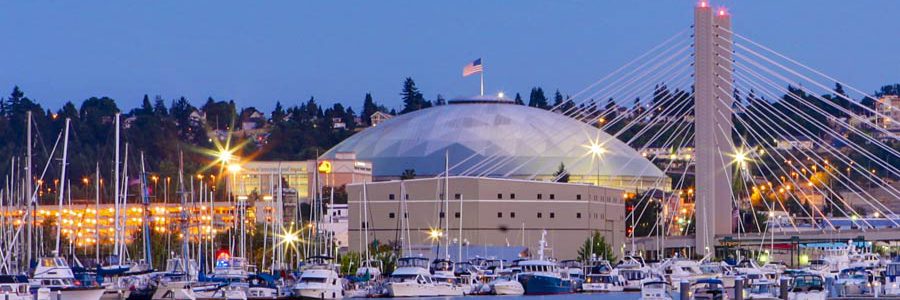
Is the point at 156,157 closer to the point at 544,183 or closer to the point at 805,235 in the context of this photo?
the point at 544,183

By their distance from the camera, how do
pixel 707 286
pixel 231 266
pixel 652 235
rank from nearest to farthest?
pixel 707 286
pixel 231 266
pixel 652 235

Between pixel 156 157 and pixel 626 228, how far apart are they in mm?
76349

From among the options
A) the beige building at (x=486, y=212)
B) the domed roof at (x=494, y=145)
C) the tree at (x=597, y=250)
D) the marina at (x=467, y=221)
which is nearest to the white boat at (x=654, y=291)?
the marina at (x=467, y=221)

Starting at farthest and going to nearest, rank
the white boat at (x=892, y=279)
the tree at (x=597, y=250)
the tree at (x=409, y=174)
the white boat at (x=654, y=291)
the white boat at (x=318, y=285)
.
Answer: the tree at (x=409, y=174), the tree at (x=597, y=250), the white boat at (x=318, y=285), the white boat at (x=654, y=291), the white boat at (x=892, y=279)

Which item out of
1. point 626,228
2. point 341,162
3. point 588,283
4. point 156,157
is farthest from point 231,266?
point 156,157

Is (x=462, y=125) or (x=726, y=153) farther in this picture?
(x=462, y=125)

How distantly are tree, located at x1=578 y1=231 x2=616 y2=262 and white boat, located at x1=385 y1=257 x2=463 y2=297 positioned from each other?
27.7 m

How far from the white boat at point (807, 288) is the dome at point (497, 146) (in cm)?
9172

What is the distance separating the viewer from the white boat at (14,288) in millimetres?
57531

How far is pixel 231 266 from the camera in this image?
82375 millimetres

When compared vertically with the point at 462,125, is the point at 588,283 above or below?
below

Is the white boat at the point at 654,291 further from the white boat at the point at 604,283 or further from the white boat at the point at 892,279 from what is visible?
the white boat at the point at 604,283

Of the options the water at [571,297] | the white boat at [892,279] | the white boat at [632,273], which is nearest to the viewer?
the white boat at [892,279]

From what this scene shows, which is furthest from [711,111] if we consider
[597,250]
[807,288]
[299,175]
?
[299,175]
